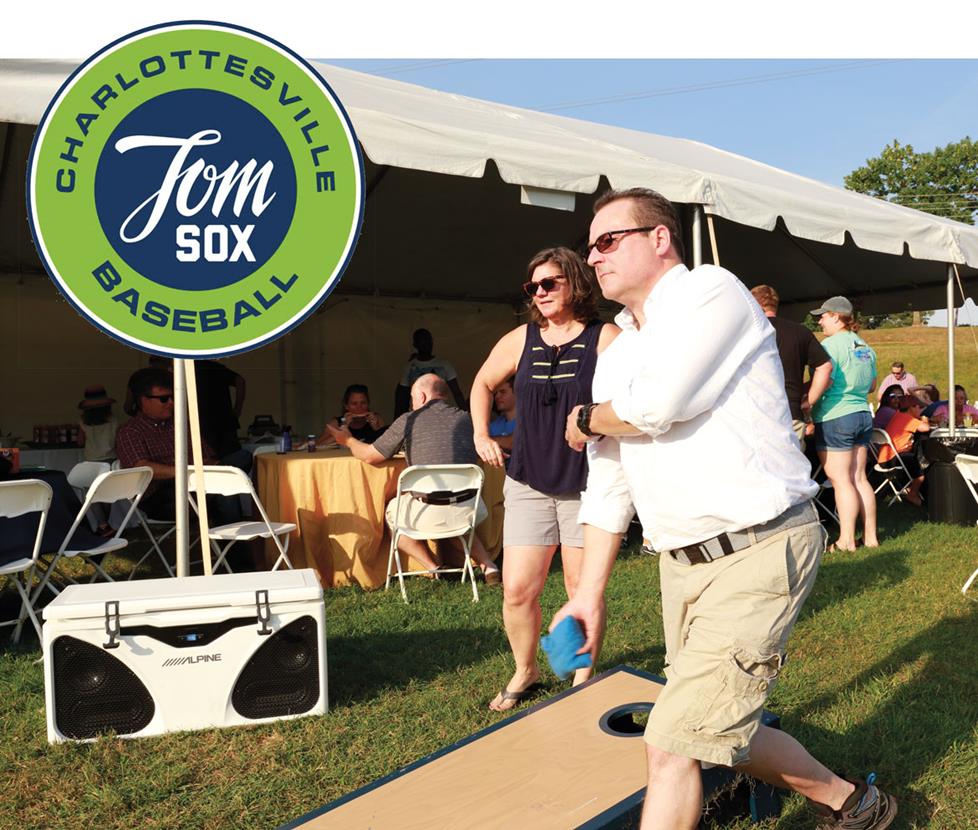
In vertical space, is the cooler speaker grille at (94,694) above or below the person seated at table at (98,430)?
below

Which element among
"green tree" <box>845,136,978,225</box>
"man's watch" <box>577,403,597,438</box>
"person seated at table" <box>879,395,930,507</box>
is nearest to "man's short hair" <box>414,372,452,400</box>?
"man's watch" <box>577,403,597,438</box>

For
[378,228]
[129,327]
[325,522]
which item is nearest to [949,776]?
[129,327]

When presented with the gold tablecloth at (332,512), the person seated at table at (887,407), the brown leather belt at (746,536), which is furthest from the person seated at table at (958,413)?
the brown leather belt at (746,536)

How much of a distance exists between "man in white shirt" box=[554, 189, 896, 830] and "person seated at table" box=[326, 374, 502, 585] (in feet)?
10.1

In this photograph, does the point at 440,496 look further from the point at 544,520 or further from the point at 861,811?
the point at 861,811

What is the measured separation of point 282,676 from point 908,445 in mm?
6328

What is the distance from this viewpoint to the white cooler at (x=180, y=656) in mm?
2918

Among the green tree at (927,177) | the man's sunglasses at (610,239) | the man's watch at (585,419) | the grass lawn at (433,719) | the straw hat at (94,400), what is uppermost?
the green tree at (927,177)

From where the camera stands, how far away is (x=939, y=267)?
9820 mm

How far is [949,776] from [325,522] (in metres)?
3.38

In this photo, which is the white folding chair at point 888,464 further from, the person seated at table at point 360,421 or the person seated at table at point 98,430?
the person seated at table at point 98,430

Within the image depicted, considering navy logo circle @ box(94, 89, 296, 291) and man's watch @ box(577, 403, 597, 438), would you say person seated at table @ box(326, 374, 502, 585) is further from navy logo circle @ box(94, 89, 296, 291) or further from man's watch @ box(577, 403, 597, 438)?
man's watch @ box(577, 403, 597, 438)

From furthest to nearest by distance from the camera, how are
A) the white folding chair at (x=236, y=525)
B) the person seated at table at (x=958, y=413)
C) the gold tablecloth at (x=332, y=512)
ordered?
the person seated at table at (x=958, y=413) → the gold tablecloth at (x=332, y=512) → the white folding chair at (x=236, y=525)

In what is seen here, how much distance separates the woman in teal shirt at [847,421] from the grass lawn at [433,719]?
130 cm
